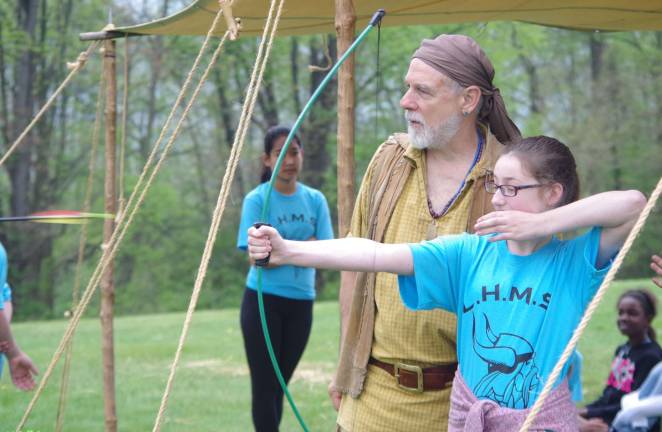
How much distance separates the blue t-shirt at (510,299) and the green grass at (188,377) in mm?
3852

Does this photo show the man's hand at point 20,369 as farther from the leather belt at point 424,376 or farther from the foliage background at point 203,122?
the foliage background at point 203,122

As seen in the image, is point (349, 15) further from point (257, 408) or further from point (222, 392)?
point (222, 392)

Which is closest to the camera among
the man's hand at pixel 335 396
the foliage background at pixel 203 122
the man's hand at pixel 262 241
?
the man's hand at pixel 262 241

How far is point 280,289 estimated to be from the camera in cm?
Answer: 486

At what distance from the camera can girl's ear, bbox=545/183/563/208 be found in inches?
93.0

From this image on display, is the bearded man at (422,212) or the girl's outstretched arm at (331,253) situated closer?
the girl's outstretched arm at (331,253)

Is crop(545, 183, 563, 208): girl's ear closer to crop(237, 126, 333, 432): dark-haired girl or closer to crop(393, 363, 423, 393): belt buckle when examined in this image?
crop(393, 363, 423, 393): belt buckle

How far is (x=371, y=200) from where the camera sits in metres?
2.99

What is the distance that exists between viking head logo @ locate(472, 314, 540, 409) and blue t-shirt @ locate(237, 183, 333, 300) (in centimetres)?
255

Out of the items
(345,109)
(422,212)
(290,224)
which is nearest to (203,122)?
(290,224)

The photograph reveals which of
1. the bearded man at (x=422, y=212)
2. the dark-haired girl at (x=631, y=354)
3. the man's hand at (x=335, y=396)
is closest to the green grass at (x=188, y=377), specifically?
the dark-haired girl at (x=631, y=354)

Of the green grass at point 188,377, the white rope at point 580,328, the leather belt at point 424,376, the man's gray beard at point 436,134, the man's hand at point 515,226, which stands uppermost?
the man's gray beard at point 436,134

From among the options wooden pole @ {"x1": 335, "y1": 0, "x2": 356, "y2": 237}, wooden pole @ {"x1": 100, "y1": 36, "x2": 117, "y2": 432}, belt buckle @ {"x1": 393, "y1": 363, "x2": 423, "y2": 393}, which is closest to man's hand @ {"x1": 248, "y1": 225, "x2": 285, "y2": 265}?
belt buckle @ {"x1": 393, "y1": 363, "x2": 423, "y2": 393}

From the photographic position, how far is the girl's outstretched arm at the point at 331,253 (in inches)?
83.7
